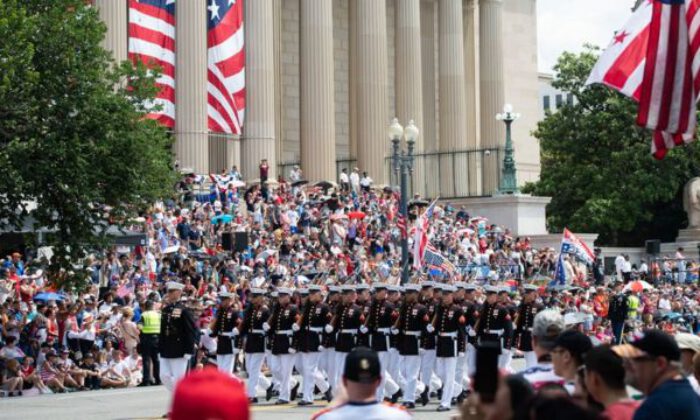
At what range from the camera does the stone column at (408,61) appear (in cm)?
5822

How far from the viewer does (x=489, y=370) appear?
7.10 meters

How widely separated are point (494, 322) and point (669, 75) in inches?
411

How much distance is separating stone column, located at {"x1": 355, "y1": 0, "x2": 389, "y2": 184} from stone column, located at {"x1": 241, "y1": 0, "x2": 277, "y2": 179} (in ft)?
18.6

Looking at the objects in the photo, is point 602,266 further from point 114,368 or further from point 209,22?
point 114,368

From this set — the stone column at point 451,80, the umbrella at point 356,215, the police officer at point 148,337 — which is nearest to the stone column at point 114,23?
the umbrella at point 356,215

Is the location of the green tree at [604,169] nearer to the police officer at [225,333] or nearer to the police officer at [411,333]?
the police officer at [411,333]

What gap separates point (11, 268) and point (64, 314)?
3057 millimetres

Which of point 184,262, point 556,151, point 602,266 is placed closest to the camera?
point 184,262

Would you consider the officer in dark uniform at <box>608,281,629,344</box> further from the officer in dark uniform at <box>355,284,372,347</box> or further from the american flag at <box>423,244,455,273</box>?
the officer in dark uniform at <box>355,284,372,347</box>

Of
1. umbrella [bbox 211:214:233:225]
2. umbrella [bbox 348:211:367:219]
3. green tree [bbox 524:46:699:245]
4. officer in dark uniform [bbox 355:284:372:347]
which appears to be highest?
green tree [bbox 524:46:699:245]

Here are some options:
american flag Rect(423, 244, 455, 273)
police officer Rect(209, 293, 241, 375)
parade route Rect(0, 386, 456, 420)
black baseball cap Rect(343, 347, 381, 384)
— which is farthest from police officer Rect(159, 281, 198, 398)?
american flag Rect(423, 244, 455, 273)

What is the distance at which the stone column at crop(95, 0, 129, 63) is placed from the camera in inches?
1751

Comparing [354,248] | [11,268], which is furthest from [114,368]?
[354,248]

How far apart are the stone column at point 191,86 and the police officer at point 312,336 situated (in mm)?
24348
